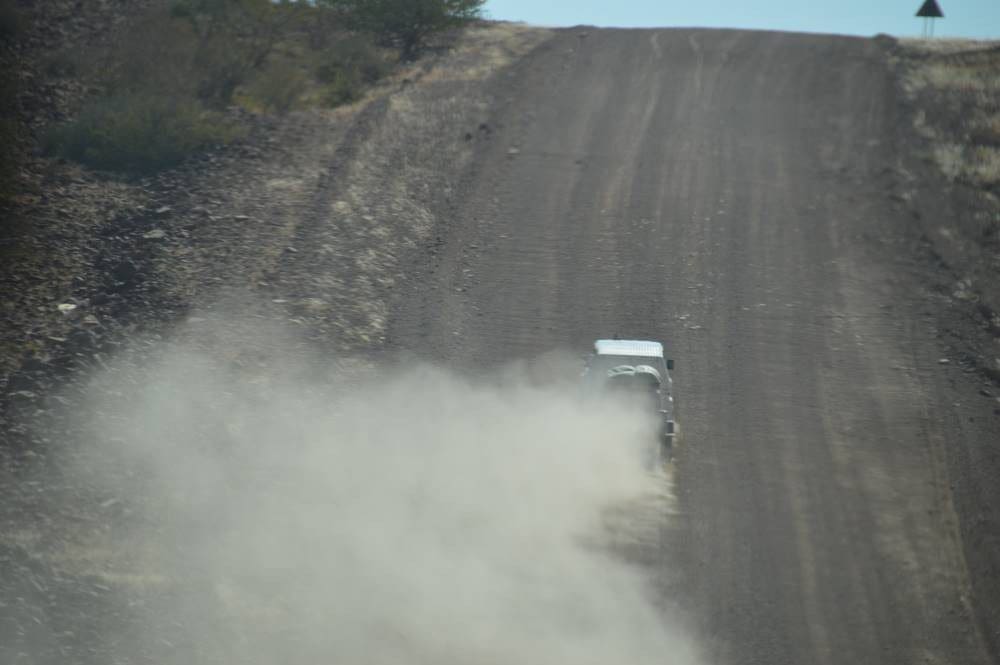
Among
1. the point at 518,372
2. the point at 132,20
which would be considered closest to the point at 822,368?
the point at 518,372

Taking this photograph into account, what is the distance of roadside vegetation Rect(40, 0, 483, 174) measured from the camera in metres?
25.3

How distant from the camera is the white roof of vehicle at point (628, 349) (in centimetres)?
1698

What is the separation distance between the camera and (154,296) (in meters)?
19.8

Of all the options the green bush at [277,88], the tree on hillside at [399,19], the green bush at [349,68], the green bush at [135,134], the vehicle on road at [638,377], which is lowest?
the vehicle on road at [638,377]

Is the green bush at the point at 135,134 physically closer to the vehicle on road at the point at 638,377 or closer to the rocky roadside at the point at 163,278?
the rocky roadside at the point at 163,278

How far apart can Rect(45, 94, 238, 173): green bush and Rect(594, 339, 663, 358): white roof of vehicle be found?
42.7ft

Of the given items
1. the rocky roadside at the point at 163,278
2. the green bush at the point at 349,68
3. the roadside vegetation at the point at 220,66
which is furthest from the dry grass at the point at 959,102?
the green bush at the point at 349,68

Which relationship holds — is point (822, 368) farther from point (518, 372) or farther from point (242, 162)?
point (242, 162)

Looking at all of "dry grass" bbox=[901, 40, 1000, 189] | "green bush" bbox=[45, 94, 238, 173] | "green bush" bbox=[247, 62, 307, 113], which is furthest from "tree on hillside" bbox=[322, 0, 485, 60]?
"dry grass" bbox=[901, 40, 1000, 189]

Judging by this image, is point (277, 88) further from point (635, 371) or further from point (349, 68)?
point (635, 371)

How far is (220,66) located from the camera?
3139 centimetres

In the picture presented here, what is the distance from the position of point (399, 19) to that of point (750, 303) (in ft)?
64.8

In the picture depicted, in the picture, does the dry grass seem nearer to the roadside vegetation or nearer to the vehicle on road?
the vehicle on road

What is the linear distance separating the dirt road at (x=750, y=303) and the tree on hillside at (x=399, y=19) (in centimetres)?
403
